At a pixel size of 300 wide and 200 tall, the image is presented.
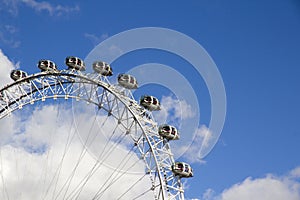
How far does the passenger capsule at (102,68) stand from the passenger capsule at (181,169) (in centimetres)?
1135

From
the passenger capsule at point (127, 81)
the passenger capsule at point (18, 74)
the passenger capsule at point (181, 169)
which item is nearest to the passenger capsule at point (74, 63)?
the passenger capsule at point (127, 81)

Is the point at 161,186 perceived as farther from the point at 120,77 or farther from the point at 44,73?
the point at 44,73

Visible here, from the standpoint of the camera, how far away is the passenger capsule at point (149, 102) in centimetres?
4153

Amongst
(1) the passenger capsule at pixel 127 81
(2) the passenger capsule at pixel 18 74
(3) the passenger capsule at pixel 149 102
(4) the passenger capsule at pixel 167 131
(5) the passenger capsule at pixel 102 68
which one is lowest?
(4) the passenger capsule at pixel 167 131

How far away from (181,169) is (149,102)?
690 centimetres

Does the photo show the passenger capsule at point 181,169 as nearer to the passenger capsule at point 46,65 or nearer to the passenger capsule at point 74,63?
the passenger capsule at point 74,63

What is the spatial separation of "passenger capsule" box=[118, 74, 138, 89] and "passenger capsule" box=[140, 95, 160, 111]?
1.69 m

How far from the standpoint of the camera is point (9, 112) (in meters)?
48.2

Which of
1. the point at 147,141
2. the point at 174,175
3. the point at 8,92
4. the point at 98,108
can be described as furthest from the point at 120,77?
the point at 8,92

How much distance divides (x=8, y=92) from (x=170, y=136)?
752 inches

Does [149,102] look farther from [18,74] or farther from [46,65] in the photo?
[18,74]

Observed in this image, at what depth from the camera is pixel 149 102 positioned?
4150cm

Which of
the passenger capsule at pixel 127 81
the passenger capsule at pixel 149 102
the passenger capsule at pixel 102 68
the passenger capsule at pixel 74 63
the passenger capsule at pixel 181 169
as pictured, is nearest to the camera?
the passenger capsule at pixel 181 169

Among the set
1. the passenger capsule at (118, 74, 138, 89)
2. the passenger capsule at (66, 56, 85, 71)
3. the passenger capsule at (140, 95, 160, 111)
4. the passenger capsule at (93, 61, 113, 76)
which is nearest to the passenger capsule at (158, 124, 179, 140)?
the passenger capsule at (140, 95, 160, 111)
